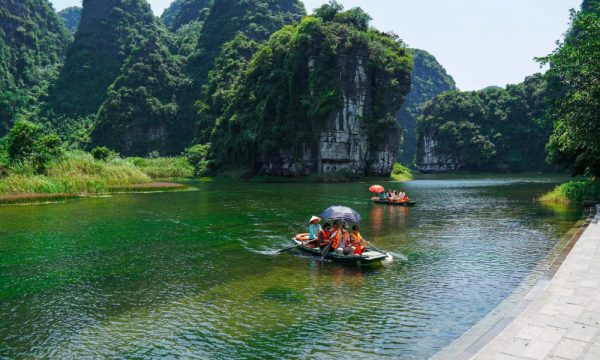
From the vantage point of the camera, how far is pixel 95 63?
153000 mm

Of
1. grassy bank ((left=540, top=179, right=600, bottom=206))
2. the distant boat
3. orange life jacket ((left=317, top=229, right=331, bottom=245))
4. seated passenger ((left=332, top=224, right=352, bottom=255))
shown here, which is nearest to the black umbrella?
seated passenger ((left=332, top=224, right=352, bottom=255))

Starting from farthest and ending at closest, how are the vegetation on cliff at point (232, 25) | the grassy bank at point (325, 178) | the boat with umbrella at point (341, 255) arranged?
the vegetation on cliff at point (232, 25) → the grassy bank at point (325, 178) → the boat with umbrella at point (341, 255)

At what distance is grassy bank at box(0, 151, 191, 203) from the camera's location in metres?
39.3

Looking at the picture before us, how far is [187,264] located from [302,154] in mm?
72323

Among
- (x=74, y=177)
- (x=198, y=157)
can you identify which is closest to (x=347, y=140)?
(x=198, y=157)

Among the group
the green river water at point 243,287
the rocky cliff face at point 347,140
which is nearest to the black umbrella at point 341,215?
the green river water at point 243,287

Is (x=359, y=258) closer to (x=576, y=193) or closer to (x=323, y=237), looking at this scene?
(x=323, y=237)

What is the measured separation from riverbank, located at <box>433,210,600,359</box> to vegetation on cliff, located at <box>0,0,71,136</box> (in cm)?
13965

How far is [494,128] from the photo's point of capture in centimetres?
13912

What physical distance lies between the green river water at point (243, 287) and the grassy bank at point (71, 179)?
1350cm

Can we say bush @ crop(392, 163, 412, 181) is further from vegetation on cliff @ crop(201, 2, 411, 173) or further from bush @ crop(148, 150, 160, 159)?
bush @ crop(148, 150, 160, 159)

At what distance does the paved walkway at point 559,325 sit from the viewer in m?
7.57

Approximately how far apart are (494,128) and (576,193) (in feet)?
370

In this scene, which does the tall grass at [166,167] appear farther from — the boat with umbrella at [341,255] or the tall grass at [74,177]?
the boat with umbrella at [341,255]
